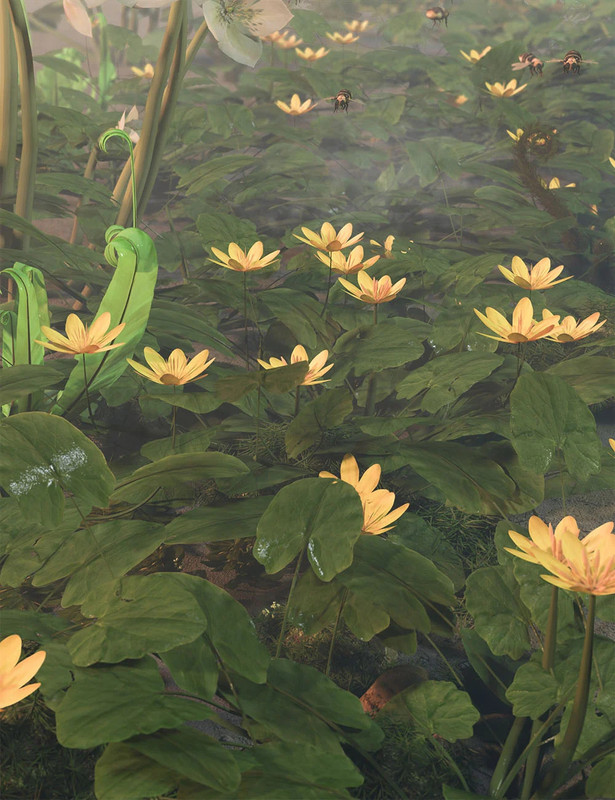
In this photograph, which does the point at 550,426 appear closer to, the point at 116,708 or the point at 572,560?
the point at 572,560

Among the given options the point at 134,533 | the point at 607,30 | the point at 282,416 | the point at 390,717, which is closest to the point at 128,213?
the point at 282,416

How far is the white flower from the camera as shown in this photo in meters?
0.83

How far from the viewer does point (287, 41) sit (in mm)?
1841

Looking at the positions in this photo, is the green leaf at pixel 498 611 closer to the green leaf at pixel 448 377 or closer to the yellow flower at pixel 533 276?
the green leaf at pixel 448 377

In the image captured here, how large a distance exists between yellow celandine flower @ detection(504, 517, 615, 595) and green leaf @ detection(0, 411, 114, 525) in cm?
26

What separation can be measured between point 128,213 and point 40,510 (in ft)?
2.03

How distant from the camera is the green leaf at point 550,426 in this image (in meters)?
0.51

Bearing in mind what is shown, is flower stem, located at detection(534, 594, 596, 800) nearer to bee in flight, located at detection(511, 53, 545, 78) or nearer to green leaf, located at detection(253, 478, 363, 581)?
green leaf, located at detection(253, 478, 363, 581)

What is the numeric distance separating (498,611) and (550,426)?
Answer: 139 millimetres

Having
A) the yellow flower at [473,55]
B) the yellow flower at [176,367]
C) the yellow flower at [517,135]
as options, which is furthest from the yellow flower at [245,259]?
the yellow flower at [473,55]

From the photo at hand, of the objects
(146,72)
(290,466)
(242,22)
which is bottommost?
(290,466)

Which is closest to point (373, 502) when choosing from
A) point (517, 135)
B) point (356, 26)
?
point (517, 135)

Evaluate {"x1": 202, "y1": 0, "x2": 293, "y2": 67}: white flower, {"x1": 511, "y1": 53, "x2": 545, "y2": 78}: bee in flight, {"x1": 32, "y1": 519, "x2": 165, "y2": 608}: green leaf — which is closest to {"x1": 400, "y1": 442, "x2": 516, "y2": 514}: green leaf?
{"x1": 32, "y1": 519, "x2": 165, "y2": 608}: green leaf

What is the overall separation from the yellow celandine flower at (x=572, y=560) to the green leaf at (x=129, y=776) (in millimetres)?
206
